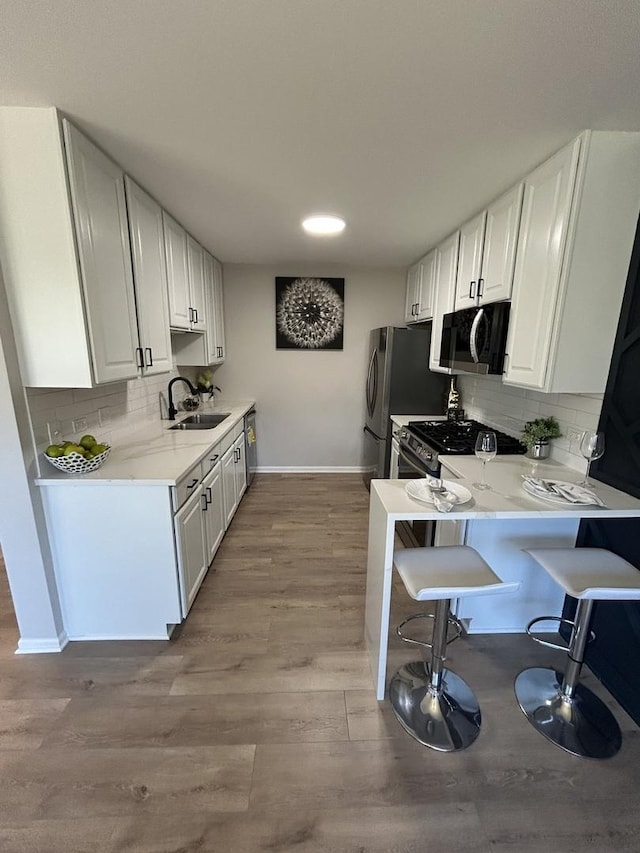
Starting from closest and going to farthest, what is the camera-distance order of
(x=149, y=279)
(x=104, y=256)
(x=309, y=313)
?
1. (x=104, y=256)
2. (x=149, y=279)
3. (x=309, y=313)

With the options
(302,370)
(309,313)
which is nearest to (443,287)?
(309,313)

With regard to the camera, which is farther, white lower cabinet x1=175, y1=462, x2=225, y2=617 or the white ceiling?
white lower cabinet x1=175, y1=462, x2=225, y2=617

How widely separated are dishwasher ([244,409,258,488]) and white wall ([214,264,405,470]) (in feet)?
0.84

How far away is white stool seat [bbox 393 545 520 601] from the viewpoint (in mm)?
1315

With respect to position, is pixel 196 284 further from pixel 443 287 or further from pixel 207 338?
pixel 443 287

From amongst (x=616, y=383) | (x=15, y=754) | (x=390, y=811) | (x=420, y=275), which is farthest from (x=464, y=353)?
(x=15, y=754)

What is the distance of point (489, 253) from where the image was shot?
2229 mm

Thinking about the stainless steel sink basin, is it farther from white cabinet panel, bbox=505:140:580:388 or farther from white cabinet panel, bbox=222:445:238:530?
white cabinet panel, bbox=505:140:580:388

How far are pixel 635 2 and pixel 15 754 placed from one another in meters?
3.19

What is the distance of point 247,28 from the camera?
101 centimetres

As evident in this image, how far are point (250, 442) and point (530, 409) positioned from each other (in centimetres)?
271

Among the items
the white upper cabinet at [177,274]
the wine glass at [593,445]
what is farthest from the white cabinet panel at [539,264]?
the white upper cabinet at [177,274]

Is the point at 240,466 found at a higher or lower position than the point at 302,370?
lower

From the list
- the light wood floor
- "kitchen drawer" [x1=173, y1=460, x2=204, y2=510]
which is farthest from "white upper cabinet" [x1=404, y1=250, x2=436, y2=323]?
the light wood floor
